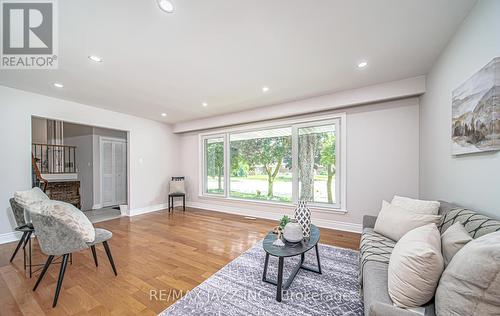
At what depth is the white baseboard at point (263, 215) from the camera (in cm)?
346

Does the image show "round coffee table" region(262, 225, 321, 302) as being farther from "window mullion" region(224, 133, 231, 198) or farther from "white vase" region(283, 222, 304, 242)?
"window mullion" region(224, 133, 231, 198)

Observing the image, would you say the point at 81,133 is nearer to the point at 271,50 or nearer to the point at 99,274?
the point at 99,274

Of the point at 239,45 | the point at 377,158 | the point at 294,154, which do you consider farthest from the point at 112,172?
the point at 377,158

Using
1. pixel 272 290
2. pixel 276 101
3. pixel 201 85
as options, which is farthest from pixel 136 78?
pixel 272 290

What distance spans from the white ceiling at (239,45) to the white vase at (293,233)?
1927 millimetres

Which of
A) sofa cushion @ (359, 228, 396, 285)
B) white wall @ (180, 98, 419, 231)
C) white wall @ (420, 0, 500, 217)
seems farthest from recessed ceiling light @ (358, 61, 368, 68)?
sofa cushion @ (359, 228, 396, 285)

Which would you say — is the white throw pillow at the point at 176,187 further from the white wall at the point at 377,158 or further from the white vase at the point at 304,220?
the white vase at the point at 304,220

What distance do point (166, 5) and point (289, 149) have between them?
10.7ft

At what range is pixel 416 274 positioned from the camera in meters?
0.98

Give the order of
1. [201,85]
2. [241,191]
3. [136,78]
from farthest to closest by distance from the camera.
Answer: [241,191]
[201,85]
[136,78]

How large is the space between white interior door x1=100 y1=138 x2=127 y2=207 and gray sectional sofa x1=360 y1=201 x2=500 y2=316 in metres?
6.97

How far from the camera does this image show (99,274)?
212cm

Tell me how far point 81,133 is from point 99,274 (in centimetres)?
576

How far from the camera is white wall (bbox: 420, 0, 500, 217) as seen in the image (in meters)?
1.40
